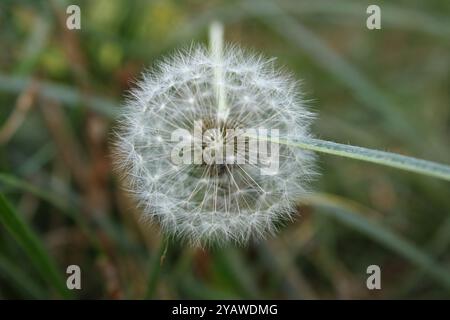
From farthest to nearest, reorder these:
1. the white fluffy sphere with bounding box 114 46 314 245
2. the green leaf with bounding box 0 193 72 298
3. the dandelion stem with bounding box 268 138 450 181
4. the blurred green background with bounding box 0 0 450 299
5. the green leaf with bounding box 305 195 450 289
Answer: the blurred green background with bounding box 0 0 450 299 < the green leaf with bounding box 305 195 450 289 < the green leaf with bounding box 0 193 72 298 < the white fluffy sphere with bounding box 114 46 314 245 < the dandelion stem with bounding box 268 138 450 181

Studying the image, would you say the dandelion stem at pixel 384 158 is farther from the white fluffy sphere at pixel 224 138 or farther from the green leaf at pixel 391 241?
the green leaf at pixel 391 241

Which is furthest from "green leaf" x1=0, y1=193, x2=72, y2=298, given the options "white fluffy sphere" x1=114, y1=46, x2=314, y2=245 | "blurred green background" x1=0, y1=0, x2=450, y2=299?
"white fluffy sphere" x1=114, y1=46, x2=314, y2=245

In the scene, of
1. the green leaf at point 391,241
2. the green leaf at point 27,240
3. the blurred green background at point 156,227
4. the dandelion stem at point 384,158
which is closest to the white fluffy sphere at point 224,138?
the dandelion stem at point 384,158

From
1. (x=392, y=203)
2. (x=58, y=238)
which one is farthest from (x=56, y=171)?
(x=392, y=203)

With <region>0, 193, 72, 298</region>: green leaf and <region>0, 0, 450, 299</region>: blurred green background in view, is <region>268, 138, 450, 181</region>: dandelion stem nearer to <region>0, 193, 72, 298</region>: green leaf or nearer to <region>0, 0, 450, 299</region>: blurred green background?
<region>0, 193, 72, 298</region>: green leaf

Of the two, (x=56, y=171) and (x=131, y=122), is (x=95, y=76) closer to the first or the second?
(x=56, y=171)
